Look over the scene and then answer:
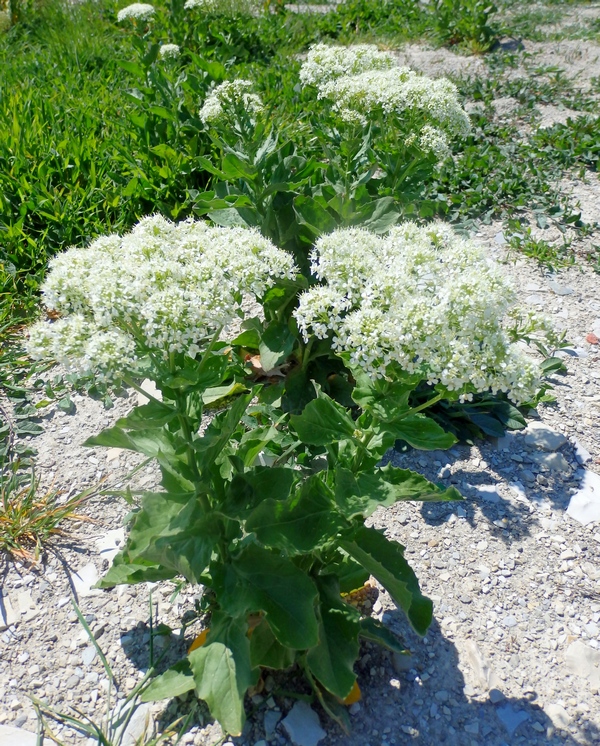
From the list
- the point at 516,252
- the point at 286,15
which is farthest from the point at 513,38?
the point at 516,252

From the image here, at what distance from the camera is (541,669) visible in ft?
8.15

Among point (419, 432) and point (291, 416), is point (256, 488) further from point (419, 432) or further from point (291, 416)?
point (419, 432)

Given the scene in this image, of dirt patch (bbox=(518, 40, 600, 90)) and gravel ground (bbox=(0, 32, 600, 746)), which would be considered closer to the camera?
gravel ground (bbox=(0, 32, 600, 746))

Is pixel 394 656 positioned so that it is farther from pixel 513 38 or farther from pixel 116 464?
pixel 513 38

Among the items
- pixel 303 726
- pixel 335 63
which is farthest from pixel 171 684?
pixel 335 63

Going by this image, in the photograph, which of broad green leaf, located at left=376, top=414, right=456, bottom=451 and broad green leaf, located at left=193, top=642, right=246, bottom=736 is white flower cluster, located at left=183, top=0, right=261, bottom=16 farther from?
broad green leaf, located at left=193, top=642, right=246, bottom=736

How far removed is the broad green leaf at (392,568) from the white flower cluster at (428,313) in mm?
530

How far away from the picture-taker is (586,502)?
10.1ft

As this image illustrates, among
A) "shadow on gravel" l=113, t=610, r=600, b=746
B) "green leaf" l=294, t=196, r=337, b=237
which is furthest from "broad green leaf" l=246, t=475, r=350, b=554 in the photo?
"green leaf" l=294, t=196, r=337, b=237

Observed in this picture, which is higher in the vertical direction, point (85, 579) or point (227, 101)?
point (227, 101)

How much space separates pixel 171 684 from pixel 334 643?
0.53 metres

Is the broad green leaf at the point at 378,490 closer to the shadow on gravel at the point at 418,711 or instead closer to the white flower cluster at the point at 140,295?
the white flower cluster at the point at 140,295

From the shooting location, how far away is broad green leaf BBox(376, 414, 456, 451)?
2.12 m

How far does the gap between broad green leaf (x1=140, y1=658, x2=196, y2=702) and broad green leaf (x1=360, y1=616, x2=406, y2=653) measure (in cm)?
57
